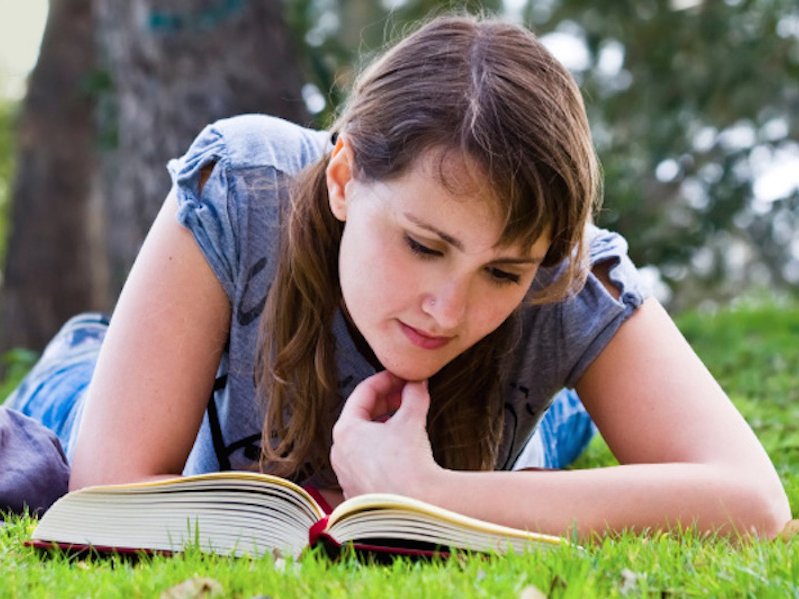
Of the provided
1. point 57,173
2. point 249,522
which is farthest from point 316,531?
point 57,173

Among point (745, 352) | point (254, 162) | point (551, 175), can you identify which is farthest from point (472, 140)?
point (745, 352)

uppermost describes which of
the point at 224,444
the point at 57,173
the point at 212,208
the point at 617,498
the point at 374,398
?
the point at 212,208

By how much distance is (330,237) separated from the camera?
262 cm

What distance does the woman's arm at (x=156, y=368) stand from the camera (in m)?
2.52

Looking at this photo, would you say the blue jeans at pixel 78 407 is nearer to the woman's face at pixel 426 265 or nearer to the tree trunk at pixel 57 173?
the woman's face at pixel 426 265

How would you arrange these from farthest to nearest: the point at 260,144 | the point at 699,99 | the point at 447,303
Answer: the point at 699,99, the point at 260,144, the point at 447,303

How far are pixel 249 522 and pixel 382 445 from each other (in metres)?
0.34

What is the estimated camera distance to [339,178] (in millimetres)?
2521

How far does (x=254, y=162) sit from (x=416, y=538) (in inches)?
45.8

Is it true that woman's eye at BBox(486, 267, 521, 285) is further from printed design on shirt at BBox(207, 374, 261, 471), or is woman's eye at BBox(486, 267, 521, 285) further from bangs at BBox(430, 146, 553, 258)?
printed design on shirt at BBox(207, 374, 261, 471)

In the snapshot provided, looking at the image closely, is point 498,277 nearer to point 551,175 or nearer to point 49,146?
point 551,175

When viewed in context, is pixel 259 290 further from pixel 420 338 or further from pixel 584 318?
pixel 584 318

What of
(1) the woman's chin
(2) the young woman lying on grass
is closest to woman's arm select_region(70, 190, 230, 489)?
(2) the young woman lying on grass

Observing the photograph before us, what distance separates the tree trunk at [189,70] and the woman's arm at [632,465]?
10.9ft
